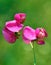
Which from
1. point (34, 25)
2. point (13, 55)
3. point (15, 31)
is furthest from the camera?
point (34, 25)

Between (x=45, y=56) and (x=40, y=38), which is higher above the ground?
(x=40, y=38)

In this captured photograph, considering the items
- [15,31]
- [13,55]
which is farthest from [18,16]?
[13,55]

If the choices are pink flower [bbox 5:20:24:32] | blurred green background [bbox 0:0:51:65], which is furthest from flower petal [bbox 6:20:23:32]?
blurred green background [bbox 0:0:51:65]

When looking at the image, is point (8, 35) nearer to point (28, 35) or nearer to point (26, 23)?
point (28, 35)

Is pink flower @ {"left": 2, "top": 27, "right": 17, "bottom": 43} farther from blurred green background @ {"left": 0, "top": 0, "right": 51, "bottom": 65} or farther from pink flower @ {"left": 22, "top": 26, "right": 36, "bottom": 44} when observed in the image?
blurred green background @ {"left": 0, "top": 0, "right": 51, "bottom": 65}

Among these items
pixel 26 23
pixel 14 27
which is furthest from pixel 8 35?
pixel 26 23

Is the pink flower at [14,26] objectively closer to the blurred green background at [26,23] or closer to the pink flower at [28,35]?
the pink flower at [28,35]

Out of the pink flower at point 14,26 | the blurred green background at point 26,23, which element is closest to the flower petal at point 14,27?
the pink flower at point 14,26

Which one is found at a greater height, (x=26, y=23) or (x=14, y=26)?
(x=14, y=26)

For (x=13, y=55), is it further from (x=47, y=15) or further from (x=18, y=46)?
(x=47, y=15)
